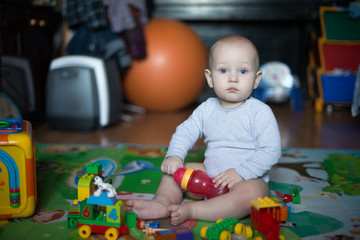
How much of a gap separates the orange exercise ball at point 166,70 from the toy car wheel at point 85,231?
1660mm

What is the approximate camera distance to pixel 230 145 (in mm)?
1013

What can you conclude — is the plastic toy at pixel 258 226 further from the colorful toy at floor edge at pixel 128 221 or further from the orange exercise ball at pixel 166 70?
the orange exercise ball at pixel 166 70

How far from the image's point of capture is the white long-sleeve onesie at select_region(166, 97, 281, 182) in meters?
0.95


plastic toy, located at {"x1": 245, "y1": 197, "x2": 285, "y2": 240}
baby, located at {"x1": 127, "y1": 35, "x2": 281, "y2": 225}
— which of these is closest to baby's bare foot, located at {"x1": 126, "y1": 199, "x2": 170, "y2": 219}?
baby, located at {"x1": 127, "y1": 35, "x2": 281, "y2": 225}

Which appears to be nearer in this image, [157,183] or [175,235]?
[175,235]

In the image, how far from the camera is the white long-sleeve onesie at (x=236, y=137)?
0.95m

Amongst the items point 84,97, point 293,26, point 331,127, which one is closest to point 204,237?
point 84,97

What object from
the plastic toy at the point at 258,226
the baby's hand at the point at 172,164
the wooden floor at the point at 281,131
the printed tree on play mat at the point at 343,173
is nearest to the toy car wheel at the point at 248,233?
the plastic toy at the point at 258,226

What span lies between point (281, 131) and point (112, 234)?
→ 1.40 metres

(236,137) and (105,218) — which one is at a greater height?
(236,137)

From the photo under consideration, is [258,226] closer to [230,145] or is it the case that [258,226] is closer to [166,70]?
[230,145]

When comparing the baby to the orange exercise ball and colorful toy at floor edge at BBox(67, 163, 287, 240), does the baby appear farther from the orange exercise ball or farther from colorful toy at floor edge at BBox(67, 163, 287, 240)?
the orange exercise ball

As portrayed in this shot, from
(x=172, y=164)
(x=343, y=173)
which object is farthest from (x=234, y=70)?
(x=343, y=173)

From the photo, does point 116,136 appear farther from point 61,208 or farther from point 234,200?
point 234,200
